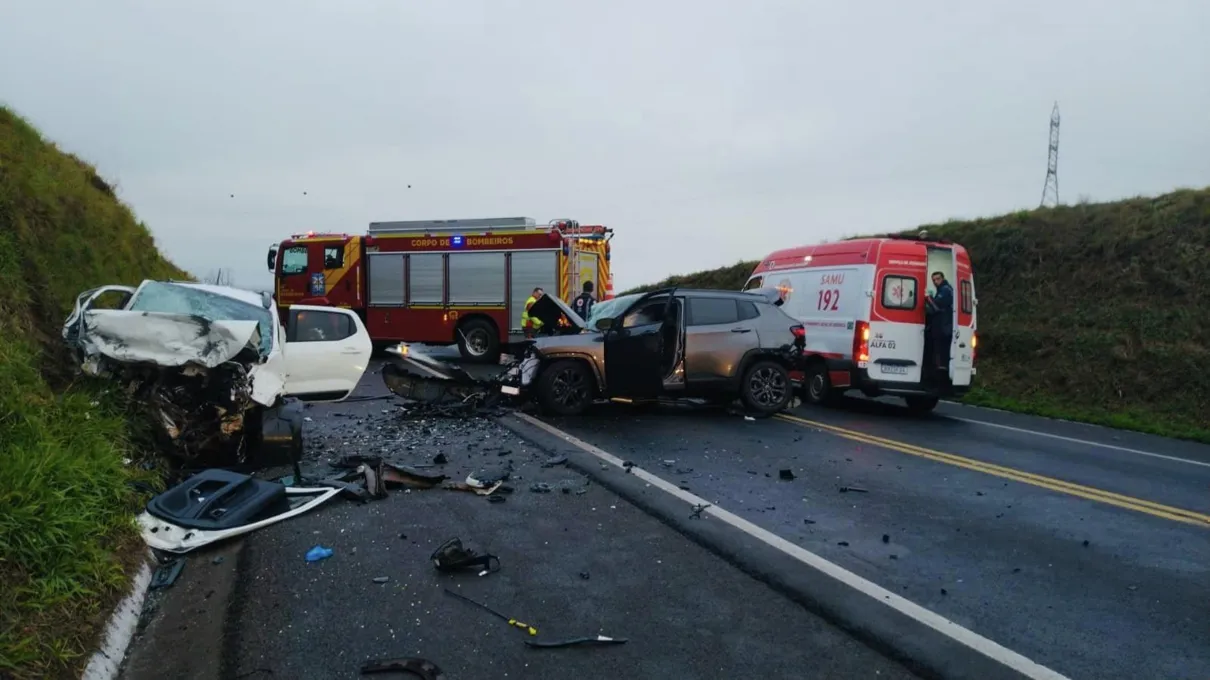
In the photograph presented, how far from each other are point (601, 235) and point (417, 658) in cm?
1557

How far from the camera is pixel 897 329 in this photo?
11391mm

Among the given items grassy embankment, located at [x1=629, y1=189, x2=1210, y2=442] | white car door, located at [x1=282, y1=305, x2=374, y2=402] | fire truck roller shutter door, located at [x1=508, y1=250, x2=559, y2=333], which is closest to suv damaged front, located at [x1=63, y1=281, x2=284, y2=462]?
white car door, located at [x1=282, y1=305, x2=374, y2=402]

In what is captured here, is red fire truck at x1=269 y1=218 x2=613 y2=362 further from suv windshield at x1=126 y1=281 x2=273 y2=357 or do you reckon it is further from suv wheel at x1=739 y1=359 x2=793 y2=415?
suv windshield at x1=126 y1=281 x2=273 y2=357

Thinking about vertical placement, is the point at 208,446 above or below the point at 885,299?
below

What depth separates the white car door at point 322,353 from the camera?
1006 centimetres

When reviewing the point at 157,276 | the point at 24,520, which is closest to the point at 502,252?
the point at 157,276

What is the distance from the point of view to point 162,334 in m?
6.48

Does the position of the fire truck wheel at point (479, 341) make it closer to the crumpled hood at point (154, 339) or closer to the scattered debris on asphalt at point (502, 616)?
the crumpled hood at point (154, 339)

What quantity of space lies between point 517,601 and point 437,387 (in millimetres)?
6798

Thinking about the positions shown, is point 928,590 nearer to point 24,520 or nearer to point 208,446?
point 24,520

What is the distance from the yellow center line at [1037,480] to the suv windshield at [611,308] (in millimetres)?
3144

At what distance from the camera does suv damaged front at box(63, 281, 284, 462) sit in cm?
645

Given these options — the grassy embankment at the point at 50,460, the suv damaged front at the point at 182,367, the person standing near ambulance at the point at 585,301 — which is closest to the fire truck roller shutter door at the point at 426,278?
the person standing near ambulance at the point at 585,301

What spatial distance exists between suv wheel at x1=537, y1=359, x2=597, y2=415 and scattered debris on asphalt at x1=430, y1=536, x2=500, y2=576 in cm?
565
